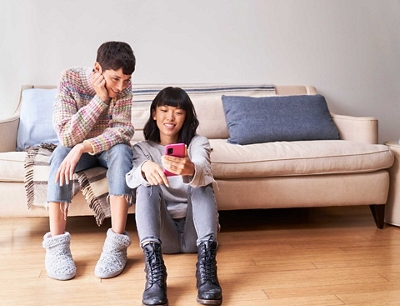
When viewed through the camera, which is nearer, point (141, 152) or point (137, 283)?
point (137, 283)

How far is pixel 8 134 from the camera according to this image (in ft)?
7.70

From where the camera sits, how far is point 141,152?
1.82 m

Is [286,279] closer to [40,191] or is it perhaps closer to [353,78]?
[40,191]

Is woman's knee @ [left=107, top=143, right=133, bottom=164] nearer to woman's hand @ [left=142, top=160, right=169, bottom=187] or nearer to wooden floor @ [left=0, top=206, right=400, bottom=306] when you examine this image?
woman's hand @ [left=142, top=160, right=169, bottom=187]

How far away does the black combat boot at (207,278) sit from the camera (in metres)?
1.42

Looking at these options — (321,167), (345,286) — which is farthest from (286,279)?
(321,167)

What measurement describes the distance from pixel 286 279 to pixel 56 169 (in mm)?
Result: 909

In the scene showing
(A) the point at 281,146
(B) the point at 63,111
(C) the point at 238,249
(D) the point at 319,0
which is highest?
(D) the point at 319,0

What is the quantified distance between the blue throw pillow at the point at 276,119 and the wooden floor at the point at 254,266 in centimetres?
45

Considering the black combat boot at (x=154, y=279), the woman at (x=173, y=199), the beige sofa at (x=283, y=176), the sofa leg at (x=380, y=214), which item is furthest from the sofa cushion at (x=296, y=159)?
the black combat boot at (x=154, y=279)

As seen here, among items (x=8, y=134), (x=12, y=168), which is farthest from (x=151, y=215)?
(x=8, y=134)

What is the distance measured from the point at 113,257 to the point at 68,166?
0.36m

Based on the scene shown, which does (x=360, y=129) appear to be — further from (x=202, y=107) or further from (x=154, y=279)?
(x=154, y=279)

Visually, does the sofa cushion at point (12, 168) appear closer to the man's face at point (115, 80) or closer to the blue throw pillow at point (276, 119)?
the man's face at point (115, 80)
